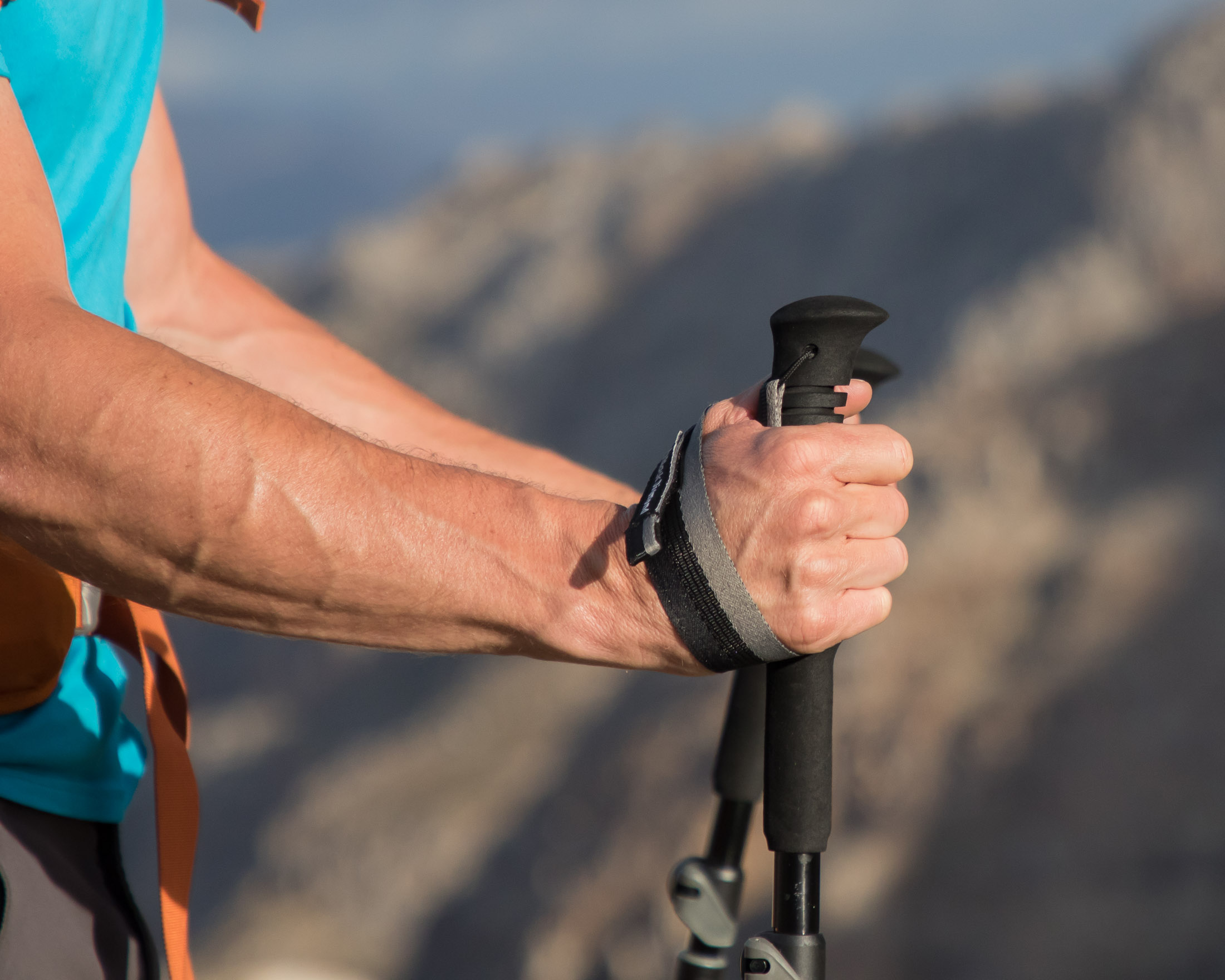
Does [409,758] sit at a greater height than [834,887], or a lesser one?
greater

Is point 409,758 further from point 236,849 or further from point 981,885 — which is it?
Result: point 981,885

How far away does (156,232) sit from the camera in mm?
2229

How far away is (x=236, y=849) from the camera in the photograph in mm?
13328

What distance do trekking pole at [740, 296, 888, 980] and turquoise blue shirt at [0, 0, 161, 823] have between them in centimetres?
104

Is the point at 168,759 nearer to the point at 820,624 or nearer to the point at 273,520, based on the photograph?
the point at 273,520

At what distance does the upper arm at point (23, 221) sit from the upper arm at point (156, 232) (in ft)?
2.94

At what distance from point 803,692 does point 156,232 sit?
5.54 ft

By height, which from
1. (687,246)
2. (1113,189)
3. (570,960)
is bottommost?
(570,960)

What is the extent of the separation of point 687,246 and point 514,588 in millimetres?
21322

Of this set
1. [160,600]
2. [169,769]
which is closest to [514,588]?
[160,600]

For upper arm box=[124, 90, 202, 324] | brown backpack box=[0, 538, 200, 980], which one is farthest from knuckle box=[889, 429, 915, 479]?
Result: upper arm box=[124, 90, 202, 324]

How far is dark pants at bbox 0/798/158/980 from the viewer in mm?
1604

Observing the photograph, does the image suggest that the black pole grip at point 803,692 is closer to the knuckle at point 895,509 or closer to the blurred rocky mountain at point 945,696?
the knuckle at point 895,509

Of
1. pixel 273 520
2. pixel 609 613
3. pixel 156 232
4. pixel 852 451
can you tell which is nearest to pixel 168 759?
pixel 273 520
